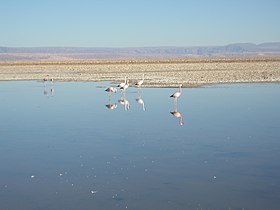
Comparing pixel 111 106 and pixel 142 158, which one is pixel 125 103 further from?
pixel 142 158

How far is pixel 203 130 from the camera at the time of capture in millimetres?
12508

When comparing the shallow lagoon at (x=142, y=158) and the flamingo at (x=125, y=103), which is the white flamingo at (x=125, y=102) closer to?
the flamingo at (x=125, y=103)

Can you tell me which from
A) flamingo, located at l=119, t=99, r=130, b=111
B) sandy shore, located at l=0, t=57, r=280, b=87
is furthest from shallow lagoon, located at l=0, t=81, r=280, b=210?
sandy shore, located at l=0, t=57, r=280, b=87

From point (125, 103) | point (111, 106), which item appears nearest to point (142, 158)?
point (111, 106)

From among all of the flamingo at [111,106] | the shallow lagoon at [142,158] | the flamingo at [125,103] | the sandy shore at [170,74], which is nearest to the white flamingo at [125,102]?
the flamingo at [125,103]

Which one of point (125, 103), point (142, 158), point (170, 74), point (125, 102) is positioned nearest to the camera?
point (142, 158)

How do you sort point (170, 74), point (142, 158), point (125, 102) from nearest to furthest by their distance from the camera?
point (142, 158) < point (125, 102) < point (170, 74)

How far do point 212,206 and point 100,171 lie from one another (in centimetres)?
253

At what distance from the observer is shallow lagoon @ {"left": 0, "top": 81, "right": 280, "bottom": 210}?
7.39 m

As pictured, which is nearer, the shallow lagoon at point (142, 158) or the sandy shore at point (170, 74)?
the shallow lagoon at point (142, 158)

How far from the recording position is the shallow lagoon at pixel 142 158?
24.2ft

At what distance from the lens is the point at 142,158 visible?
966 cm

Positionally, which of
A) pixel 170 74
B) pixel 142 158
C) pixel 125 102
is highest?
pixel 142 158

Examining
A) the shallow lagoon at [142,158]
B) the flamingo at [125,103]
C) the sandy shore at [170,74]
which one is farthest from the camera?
the sandy shore at [170,74]
